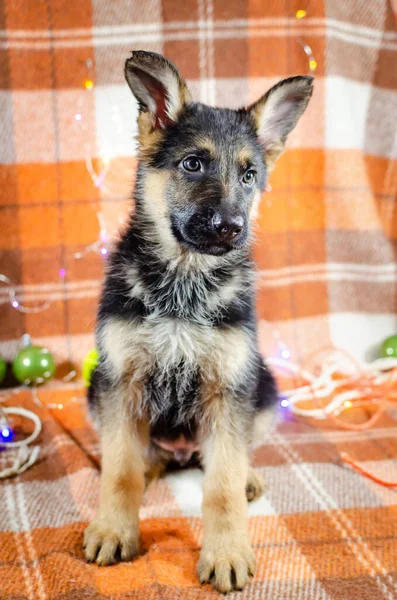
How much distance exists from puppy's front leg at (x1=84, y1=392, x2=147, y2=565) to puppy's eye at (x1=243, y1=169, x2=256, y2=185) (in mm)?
1069

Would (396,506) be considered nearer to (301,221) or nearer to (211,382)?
(211,382)

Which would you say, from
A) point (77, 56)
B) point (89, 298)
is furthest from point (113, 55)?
point (89, 298)

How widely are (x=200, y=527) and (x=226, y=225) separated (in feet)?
4.08

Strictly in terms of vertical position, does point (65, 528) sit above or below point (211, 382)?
below

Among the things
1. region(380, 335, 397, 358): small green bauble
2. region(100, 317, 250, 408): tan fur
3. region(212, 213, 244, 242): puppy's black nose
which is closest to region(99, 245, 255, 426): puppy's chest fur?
region(100, 317, 250, 408): tan fur

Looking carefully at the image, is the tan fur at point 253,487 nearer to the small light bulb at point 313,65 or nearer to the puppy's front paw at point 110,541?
the puppy's front paw at point 110,541

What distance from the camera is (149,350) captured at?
2371mm

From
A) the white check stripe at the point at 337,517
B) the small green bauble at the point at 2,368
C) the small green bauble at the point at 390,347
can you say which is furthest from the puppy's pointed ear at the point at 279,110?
the small green bauble at the point at 2,368

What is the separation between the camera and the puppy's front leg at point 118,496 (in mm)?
2244

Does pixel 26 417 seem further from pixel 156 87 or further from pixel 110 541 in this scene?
pixel 156 87

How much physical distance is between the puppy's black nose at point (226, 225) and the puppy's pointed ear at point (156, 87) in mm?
567

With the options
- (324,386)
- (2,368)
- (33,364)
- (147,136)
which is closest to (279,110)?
(147,136)

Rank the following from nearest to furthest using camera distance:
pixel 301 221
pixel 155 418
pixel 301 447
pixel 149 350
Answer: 1. pixel 149 350
2. pixel 155 418
3. pixel 301 447
4. pixel 301 221

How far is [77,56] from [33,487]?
260cm
